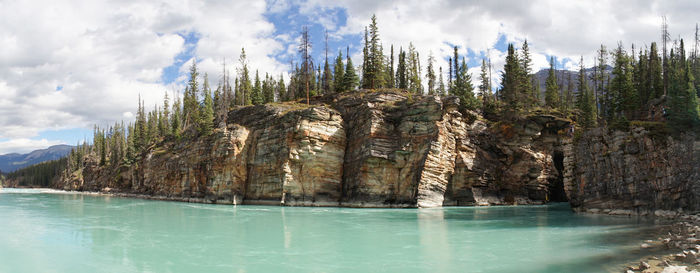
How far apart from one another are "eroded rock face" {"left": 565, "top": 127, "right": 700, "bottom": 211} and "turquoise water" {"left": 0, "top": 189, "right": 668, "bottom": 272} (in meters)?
3.79

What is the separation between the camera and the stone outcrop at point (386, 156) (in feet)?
151

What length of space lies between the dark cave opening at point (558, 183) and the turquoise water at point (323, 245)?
75.1ft

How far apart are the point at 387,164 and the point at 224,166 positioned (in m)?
22.4

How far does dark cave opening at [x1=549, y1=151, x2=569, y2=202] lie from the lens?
170 ft

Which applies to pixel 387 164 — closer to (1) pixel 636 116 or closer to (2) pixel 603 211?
(2) pixel 603 211

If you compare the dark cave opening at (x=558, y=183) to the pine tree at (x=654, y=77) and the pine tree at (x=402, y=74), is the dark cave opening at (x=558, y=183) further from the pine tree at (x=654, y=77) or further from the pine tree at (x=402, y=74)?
the pine tree at (x=402, y=74)

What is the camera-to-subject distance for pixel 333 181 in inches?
1929

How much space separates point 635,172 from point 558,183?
21.2 meters

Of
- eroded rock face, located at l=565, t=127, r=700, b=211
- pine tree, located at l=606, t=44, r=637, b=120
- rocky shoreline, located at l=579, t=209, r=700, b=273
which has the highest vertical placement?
pine tree, located at l=606, t=44, r=637, b=120

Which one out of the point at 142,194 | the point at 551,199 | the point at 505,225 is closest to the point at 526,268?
the point at 505,225

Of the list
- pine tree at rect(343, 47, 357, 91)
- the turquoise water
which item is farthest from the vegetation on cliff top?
the turquoise water

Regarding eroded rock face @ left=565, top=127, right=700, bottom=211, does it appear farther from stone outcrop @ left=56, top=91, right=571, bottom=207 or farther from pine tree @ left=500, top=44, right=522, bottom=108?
pine tree @ left=500, top=44, right=522, bottom=108

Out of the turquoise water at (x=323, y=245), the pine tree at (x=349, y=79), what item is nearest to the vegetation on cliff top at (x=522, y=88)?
the pine tree at (x=349, y=79)

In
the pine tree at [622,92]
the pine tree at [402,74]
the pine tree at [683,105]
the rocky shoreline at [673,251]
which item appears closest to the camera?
the rocky shoreline at [673,251]
